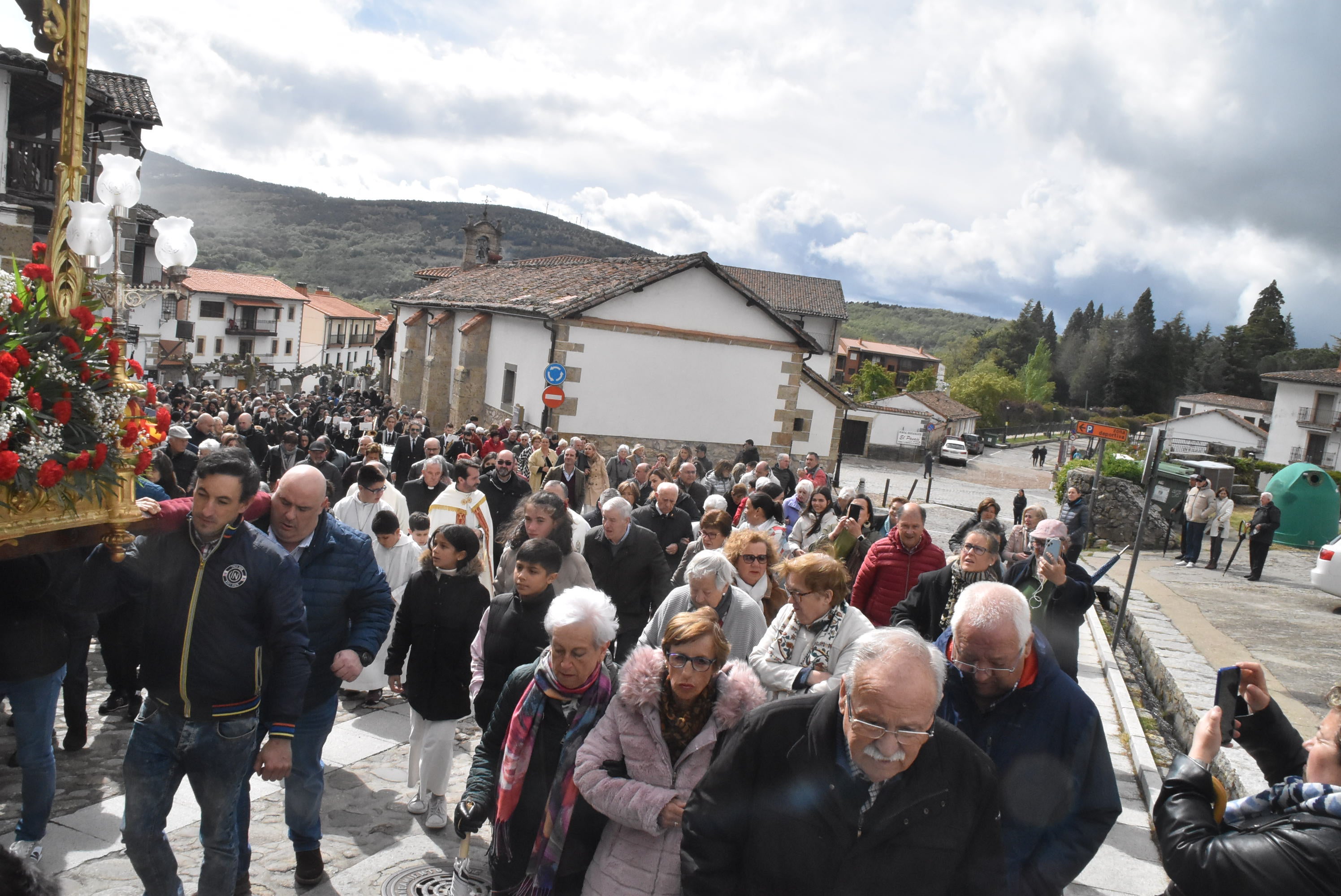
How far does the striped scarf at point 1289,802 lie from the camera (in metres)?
2.22

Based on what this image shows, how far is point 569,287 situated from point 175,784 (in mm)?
21397

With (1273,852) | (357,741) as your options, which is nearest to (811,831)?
(1273,852)

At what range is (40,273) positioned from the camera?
130 inches

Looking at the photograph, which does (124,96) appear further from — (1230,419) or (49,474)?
(1230,419)

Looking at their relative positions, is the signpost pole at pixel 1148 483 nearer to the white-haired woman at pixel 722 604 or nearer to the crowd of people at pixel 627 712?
the crowd of people at pixel 627 712

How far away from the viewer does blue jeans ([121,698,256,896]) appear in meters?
3.34

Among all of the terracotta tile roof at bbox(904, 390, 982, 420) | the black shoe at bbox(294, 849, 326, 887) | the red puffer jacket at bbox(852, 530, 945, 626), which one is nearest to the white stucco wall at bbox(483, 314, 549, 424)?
the red puffer jacket at bbox(852, 530, 945, 626)

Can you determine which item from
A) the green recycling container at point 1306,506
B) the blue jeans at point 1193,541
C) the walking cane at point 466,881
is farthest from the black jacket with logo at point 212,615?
the green recycling container at point 1306,506

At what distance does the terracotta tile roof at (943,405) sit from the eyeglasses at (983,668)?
56.9 m

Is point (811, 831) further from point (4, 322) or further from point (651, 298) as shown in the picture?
point (651, 298)

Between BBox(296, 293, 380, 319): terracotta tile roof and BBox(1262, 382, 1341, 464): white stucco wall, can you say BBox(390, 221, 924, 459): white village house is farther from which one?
BBox(296, 293, 380, 319): terracotta tile roof

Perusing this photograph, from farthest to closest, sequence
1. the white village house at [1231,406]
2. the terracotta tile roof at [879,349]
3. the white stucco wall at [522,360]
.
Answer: the terracotta tile roof at [879,349]
the white village house at [1231,406]
the white stucco wall at [522,360]

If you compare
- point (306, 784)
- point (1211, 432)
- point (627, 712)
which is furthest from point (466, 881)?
point (1211, 432)

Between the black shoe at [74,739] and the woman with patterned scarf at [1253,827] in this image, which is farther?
the black shoe at [74,739]
